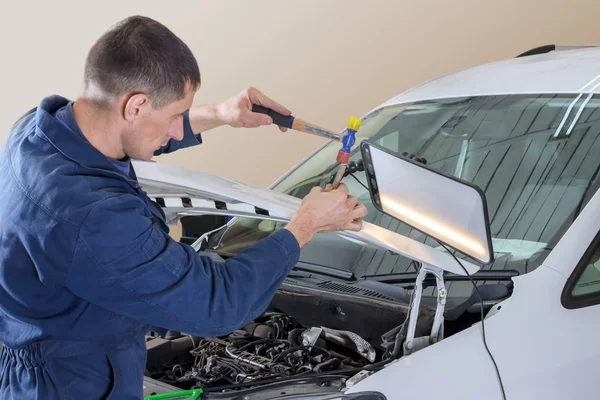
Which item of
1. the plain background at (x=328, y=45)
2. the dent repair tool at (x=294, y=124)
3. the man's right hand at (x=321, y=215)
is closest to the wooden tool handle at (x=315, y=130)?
the dent repair tool at (x=294, y=124)

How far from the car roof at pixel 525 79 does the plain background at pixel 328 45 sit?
2.74m

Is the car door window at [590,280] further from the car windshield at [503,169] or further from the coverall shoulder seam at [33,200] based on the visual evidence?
the coverall shoulder seam at [33,200]

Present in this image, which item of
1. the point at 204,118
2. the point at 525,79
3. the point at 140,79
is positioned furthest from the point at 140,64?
the point at 525,79

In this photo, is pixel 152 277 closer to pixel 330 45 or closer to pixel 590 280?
pixel 590 280

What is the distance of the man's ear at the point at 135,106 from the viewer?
1490 millimetres

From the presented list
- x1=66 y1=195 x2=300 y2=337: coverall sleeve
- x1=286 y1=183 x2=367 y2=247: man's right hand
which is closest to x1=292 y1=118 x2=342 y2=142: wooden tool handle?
x1=286 y1=183 x2=367 y2=247: man's right hand

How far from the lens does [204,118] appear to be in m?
2.20

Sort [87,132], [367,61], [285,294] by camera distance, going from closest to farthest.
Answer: [87,132] < [285,294] < [367,61]

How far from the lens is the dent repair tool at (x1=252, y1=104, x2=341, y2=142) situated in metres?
1.95

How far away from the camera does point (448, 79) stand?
2.87 meters

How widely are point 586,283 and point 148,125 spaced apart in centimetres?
117

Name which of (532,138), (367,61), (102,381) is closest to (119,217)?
(102,381)

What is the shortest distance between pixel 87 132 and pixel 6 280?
0.35 metres

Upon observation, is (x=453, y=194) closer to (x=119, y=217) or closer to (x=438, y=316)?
(x=438, y=316)
